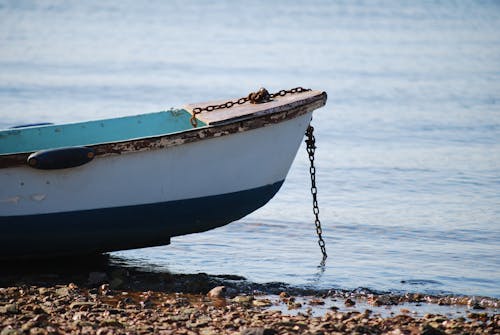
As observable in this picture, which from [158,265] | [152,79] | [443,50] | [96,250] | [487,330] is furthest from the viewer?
[443,50]

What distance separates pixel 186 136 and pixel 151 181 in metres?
0.52

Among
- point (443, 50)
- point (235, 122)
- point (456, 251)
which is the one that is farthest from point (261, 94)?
point (443, 50)

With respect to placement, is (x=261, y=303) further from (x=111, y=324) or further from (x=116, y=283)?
(x=111, y=324)

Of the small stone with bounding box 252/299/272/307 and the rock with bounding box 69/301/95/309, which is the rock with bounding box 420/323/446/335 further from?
the rock with bounding box 69/301/95/309

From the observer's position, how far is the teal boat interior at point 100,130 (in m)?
9.73

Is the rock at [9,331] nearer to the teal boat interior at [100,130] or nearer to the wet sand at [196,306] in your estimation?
the wet sand at [196,306]

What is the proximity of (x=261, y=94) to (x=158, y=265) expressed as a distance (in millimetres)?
1926

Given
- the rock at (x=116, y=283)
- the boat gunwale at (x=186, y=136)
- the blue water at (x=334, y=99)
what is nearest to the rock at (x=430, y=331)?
the blue water at (x=334, y=99)

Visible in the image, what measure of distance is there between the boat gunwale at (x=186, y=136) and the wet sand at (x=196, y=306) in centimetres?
108

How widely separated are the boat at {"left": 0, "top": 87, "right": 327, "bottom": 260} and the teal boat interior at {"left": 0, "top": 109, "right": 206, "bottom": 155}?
685 mm

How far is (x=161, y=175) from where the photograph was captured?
340 inches

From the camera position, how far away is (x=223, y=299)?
8320 mm

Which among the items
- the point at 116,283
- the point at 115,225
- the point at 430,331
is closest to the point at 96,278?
the point at 116,283

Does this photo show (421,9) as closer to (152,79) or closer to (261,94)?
(152,79)
